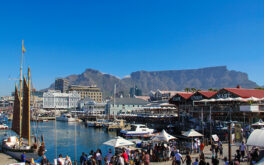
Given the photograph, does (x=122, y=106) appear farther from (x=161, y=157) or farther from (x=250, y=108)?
(x=161, y=157)

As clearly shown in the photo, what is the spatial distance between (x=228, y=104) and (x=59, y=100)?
144574mm

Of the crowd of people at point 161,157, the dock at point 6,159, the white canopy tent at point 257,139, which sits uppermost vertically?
the white canopy tent at point 257,139

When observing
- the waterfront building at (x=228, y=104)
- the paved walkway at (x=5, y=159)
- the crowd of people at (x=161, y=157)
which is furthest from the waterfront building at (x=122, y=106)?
the crowd of people at (x=161, y=157)

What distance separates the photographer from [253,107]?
140 ft

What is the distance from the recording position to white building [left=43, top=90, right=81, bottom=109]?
17175 centimetres

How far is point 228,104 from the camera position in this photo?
48.8m

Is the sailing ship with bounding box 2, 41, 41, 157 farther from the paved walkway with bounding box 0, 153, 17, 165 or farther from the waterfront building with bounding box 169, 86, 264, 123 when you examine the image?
the waterfront building with bounding box 169, 86, 264, 123

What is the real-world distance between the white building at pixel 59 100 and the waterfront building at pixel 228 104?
123 meters

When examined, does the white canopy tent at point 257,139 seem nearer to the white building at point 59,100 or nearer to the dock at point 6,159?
the dock at point 6,159

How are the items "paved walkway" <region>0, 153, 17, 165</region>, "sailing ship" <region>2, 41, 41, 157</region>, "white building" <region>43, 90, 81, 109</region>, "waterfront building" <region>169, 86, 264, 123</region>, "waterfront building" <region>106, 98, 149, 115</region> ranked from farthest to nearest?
"white building" <region>43, 90, 81, 109</region>, "waterfront building" <region>106, 98, 149, 115</region>, "waterfront building" <region>169, 86, 264, 123</region>, "sailing ship" <region>2, 41, 41, 157</region>, "paved walkway" <region>0, 153, 17, 165</region>

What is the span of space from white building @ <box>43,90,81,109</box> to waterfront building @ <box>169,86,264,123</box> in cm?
12344

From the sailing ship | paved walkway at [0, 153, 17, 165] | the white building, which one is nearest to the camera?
paved walkway at [0, 153, 17, 165]

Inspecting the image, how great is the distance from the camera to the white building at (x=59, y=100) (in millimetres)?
171750

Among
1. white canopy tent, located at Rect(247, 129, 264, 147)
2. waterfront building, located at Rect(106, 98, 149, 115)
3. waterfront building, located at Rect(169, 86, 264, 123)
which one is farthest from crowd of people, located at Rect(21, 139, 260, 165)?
waterfront building, located at Rect(106, 98, 149, 115)
